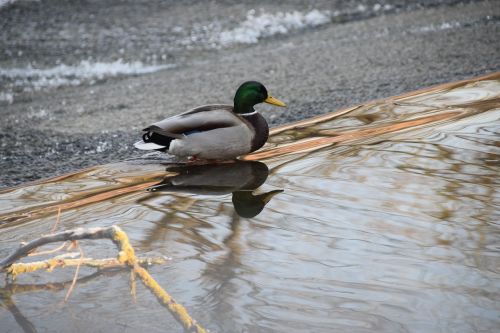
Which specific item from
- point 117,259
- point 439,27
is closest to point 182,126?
point 117,259

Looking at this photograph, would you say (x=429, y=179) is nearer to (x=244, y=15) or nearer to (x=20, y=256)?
(x=20, y=256)

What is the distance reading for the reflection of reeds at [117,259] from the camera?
227 cm

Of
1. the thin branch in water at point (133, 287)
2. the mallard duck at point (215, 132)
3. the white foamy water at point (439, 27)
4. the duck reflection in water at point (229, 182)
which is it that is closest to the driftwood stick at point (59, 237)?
the thin branch in water at point (133, 287)

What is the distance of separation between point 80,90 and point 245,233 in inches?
207

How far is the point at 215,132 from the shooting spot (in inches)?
165

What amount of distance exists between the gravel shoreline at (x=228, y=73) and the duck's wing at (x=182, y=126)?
74cm

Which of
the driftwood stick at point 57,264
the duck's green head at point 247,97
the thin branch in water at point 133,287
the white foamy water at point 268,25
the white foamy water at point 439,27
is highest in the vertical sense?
the white foamy water at point 268,25

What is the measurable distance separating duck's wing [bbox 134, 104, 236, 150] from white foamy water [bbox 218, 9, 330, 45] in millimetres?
5097

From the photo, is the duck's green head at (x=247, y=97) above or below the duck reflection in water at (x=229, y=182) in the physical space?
above

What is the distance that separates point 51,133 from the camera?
590 centimetres

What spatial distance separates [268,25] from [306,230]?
23.9 feet

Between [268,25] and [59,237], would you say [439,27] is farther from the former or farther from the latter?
[59,237]

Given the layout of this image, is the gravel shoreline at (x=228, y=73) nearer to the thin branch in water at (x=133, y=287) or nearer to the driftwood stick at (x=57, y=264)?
the driftwood stick at (x=57, y=264)

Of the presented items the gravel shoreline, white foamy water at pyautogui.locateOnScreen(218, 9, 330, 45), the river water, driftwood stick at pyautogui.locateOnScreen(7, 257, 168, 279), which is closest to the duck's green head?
the river water
